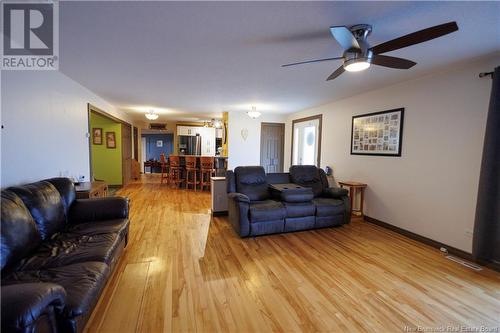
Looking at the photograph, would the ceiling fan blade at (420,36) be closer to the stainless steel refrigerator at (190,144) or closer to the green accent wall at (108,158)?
the green accent wall at (108,158)

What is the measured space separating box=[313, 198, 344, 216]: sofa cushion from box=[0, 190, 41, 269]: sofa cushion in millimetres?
3399

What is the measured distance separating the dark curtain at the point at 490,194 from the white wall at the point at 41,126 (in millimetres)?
5032

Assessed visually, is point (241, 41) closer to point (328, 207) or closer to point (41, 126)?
point (41, 126)

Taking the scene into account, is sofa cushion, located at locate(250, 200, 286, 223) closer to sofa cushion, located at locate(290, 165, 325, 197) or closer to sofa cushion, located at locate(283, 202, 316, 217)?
sofa cushion, located at locate(283, 202, 316, 217)

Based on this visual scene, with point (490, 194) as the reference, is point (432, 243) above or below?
below

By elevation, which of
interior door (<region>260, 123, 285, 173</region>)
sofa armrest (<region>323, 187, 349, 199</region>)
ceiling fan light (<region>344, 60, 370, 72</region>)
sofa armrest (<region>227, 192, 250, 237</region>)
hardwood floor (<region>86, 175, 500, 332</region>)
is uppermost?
ceiling fan light (<region>344, 60, 370, 72</region>)

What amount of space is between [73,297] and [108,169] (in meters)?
6.35

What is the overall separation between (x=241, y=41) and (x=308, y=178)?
281cm

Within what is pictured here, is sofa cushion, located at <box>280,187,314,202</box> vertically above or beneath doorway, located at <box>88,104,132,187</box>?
beneath

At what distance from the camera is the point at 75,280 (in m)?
1.44

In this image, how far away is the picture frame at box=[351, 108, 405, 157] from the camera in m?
3.59

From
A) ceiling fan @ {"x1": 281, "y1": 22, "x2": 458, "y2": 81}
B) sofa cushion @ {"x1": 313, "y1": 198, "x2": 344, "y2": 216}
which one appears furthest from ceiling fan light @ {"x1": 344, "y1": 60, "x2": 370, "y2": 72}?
sofa cushion @ {"x1": 313, "y1": 198, "x2": 344, "y2": 216}

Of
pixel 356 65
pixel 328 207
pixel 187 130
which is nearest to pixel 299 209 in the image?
pixel 328 207

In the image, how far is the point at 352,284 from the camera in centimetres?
218
